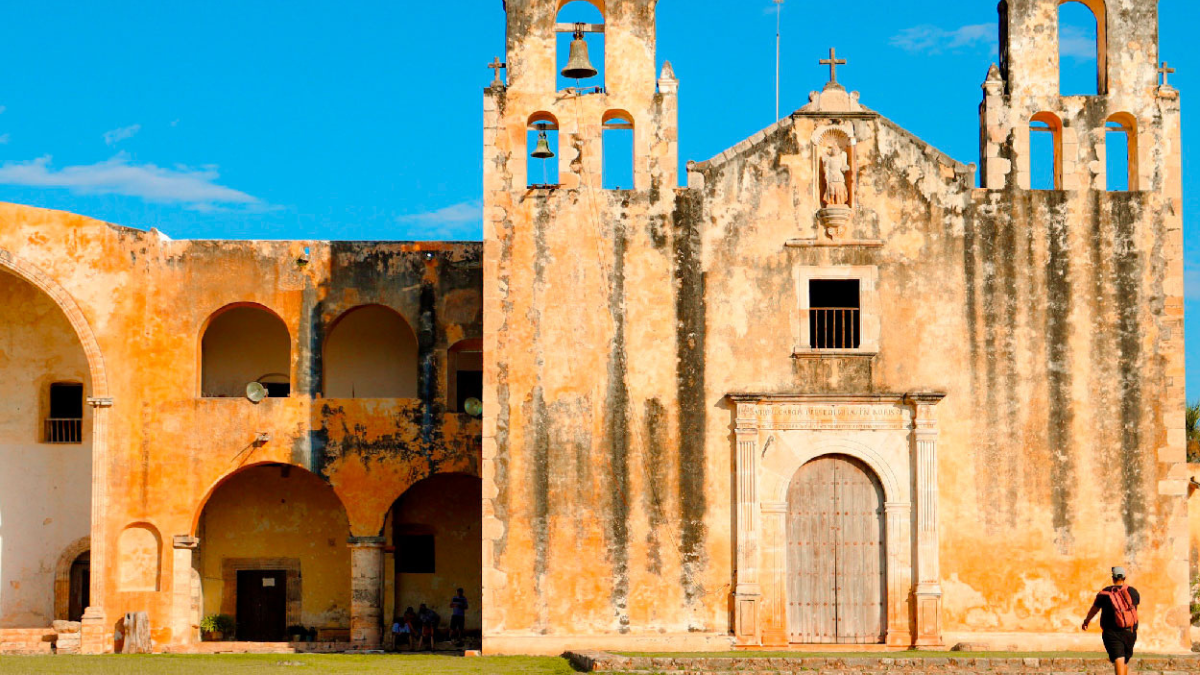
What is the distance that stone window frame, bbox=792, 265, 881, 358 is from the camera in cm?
2295

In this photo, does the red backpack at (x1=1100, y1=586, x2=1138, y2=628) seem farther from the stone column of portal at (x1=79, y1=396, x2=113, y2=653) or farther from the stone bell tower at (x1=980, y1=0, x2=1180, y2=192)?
the stone column of portal at (x1=79, y1=396, x2=113, y2=653)

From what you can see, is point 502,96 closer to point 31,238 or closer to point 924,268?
point 924,268

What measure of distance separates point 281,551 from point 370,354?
3.83 m

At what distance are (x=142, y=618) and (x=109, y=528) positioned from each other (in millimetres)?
1548

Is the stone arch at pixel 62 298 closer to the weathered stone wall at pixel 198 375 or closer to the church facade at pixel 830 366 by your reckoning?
the weathered stone wall at pixel 198 375

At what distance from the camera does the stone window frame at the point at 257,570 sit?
28875 mm

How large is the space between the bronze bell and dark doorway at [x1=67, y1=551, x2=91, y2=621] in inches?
499

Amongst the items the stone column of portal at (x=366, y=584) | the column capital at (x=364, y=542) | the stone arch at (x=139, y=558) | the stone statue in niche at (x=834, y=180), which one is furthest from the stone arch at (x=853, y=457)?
the stone arch at (x=139, y=558)

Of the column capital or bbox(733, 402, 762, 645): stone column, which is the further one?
the column capital

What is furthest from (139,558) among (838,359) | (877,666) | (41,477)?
(877,666)

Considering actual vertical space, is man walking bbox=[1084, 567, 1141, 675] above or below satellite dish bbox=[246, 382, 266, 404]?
below

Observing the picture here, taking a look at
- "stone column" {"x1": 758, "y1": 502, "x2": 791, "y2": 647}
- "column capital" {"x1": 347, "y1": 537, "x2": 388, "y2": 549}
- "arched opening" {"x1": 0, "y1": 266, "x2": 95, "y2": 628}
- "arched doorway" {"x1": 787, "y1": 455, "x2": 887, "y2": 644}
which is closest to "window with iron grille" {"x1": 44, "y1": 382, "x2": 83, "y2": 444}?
"arched opening" {"x1": 0, "y1": 266, "x2": 95, "y2": 628}

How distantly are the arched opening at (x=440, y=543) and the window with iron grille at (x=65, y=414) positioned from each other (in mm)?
5928

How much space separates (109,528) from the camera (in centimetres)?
2609
